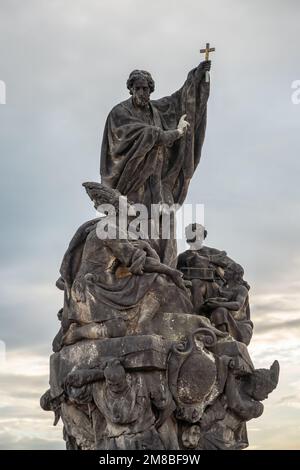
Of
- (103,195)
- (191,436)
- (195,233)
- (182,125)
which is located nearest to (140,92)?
(182,125)

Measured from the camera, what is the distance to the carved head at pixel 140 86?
58.4 ft

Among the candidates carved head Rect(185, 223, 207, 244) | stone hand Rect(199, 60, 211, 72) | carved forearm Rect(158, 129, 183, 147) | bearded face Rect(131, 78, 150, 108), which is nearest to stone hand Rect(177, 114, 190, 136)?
carved forearm Rect(158, 129, 183, 147)

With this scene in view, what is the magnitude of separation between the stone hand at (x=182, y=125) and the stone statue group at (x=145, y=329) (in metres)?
0.04

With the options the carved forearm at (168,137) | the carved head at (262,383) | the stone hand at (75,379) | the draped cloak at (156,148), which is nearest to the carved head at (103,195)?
the draped cloak at (156,148)

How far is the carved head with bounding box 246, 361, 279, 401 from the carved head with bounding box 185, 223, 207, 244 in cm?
273

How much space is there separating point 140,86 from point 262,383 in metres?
5.44

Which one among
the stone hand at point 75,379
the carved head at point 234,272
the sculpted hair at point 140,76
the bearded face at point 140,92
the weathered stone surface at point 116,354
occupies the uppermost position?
the sculpted hair at point 140,76

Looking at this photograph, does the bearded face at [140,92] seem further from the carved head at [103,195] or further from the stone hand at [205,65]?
the carved head at [103,195]

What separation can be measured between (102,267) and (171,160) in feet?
10.1

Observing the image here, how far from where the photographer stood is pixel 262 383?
15969mm

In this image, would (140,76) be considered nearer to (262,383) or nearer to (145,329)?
(145,329)

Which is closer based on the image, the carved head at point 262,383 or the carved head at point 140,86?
the carved head at point 262,383

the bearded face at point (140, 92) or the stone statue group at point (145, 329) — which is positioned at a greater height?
the bearded face at point (140, 92)

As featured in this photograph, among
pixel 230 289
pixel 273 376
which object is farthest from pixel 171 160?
pixel 273 376
